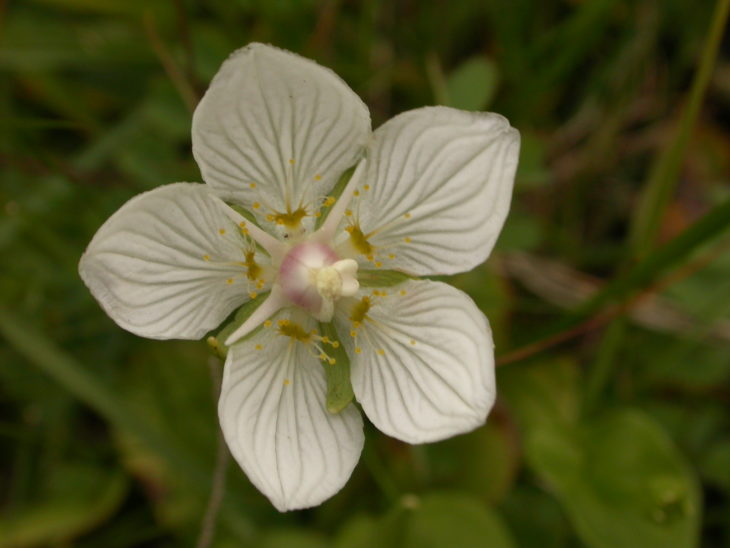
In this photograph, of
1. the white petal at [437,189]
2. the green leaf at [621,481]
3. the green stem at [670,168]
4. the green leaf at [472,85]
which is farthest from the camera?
the green leaf at [472,85]

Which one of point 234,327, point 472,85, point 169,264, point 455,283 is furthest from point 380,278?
point 472,85

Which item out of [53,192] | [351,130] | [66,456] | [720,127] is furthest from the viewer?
[720,127]

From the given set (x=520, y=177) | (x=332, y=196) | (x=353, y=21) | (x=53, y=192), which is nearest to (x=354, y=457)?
(x=332, y=196)

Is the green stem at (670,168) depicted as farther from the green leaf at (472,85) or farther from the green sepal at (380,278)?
the green sepal at (380,278)

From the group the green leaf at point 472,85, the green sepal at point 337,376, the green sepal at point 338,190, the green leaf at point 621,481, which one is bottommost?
the green leaf at point 621,481

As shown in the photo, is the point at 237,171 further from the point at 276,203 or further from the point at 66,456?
the point at 66,456

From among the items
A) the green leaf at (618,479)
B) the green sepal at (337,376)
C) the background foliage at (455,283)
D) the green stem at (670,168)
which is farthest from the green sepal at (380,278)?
the green stem at (670,168)

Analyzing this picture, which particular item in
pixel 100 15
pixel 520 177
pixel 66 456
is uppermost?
pixel 100 15
